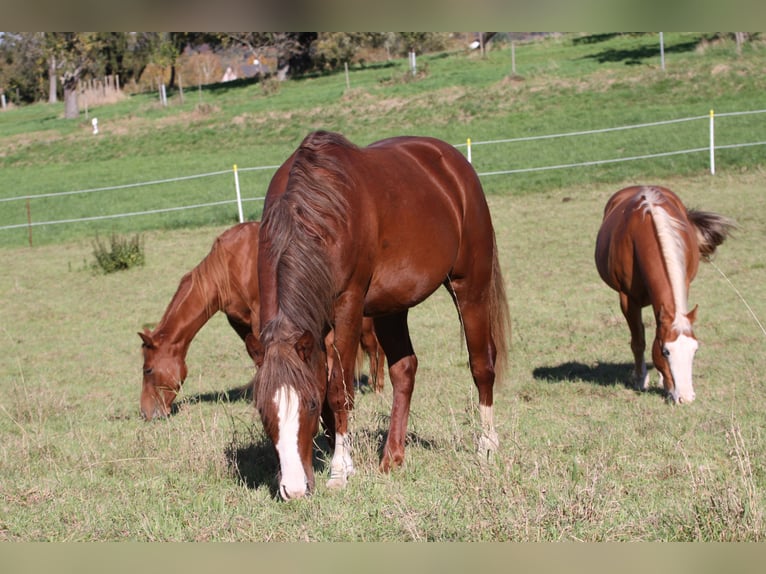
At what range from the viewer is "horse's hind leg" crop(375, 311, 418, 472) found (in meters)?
4.84

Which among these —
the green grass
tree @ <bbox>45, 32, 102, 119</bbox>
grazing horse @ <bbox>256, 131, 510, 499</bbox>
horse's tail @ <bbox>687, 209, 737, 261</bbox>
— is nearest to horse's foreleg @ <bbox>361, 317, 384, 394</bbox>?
grazing horse @ <bbox>256, 131, 510, 499</bbox>

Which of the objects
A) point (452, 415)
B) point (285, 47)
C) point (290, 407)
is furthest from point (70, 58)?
point (290, 407)

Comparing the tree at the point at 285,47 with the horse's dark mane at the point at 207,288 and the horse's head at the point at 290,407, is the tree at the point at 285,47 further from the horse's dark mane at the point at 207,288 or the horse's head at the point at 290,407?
the horse's head at the point at 290,407

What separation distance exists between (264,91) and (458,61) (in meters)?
8.88

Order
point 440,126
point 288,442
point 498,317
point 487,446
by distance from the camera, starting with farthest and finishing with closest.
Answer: point 440,126 < point 498,317 < point 487,446 < point 288,442

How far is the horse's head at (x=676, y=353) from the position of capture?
631 centimetres

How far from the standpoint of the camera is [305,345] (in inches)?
151

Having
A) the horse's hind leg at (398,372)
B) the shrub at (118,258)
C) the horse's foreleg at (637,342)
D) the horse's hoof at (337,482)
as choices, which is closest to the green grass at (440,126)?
the shrub at (118,258)

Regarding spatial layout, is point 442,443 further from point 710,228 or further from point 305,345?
point 710,228

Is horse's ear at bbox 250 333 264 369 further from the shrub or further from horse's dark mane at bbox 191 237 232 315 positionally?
the shrub

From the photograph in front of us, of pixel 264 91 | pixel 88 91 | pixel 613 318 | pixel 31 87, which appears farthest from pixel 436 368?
pixel 31 87

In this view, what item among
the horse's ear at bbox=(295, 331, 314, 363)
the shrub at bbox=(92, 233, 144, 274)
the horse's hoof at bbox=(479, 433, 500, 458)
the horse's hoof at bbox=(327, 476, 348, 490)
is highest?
the horse's ear at bbox=(295, 331, 314, 363)

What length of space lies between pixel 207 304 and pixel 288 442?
405 cm

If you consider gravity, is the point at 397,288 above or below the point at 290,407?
above
